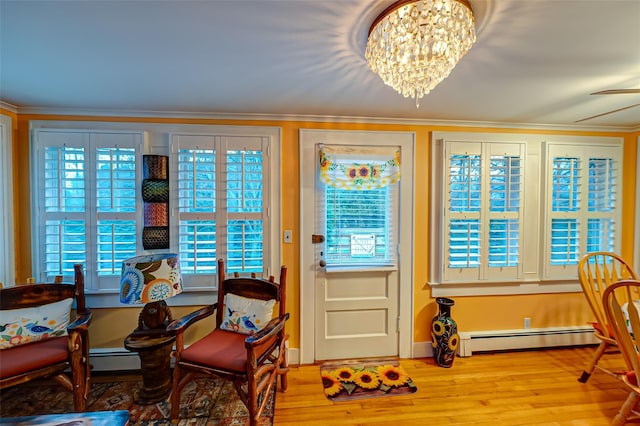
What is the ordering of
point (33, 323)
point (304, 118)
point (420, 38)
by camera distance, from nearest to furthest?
point (420, 38), point (33, 323), point (304, 118)

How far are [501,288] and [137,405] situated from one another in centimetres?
326

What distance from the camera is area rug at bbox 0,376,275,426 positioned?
1664 mm

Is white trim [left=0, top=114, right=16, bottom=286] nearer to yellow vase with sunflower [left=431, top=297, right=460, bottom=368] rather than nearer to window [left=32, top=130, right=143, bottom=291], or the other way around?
window [left=32, top=130, right=143, bottom=291]

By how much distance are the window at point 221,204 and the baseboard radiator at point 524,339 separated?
83.7 inches

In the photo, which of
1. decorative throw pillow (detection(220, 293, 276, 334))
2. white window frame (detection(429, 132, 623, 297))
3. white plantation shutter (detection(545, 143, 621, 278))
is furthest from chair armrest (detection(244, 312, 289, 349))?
white plantation shutter (detection(545, 143, 621, 278))

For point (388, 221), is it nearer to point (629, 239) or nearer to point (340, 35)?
point (340, 35)

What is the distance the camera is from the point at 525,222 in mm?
2426

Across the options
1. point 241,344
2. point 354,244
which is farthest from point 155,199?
point 354,244

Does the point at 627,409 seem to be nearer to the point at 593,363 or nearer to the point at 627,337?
the point at 627,337

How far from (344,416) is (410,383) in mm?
652

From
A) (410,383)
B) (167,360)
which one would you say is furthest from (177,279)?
(410,383)

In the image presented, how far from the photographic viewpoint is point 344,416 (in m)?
1.70

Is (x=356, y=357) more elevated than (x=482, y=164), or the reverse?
(x=482, y=164)

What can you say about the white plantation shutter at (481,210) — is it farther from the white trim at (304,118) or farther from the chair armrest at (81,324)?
the chair armrest at (81,324)
